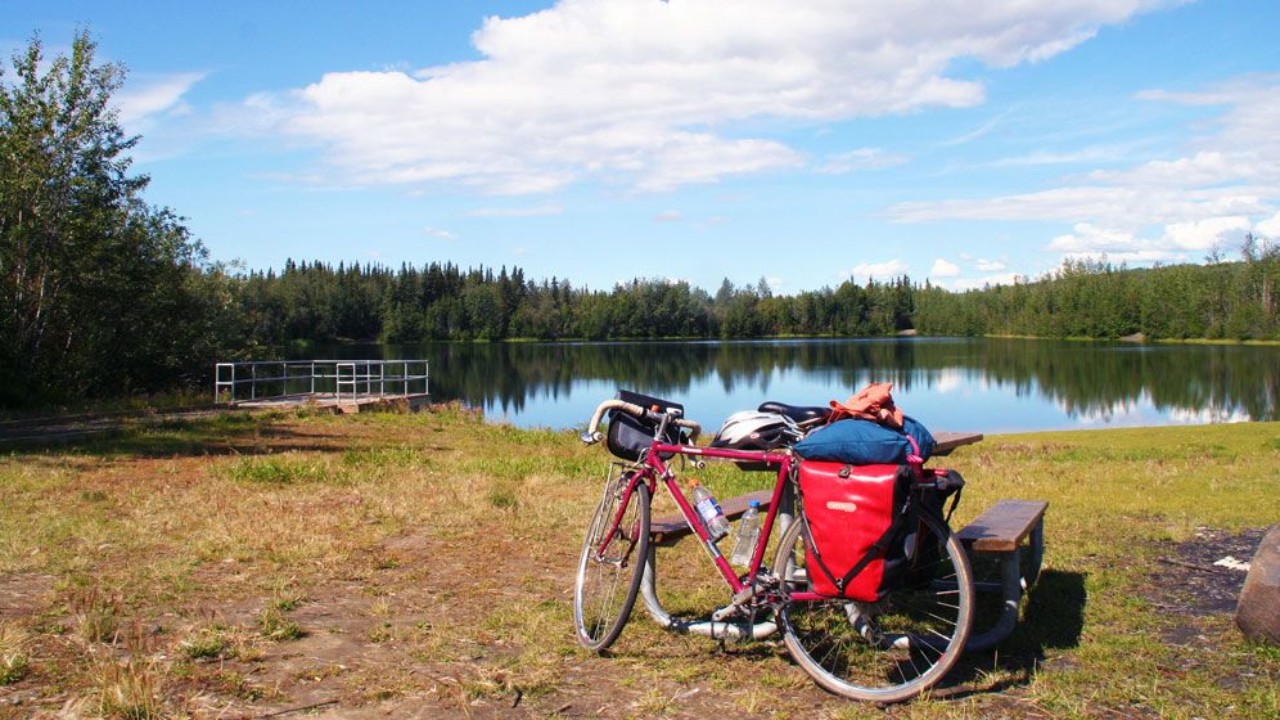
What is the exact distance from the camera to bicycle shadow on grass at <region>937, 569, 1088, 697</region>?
12.5ft

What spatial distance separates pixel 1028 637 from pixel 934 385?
48.2 meters

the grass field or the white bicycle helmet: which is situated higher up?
the white bicycle helmet

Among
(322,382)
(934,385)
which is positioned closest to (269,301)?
(322,382)

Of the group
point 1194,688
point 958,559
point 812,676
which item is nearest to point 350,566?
point 812,676

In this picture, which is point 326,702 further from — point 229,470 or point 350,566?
point 229,470

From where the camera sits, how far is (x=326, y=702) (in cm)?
355

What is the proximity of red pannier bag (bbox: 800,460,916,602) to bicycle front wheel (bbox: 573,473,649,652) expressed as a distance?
2.83 feet

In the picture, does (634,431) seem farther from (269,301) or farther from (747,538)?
(269,301)

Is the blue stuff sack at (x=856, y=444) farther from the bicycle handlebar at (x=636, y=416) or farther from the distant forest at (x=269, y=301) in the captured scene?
the distant forest at (x=269, y=301)

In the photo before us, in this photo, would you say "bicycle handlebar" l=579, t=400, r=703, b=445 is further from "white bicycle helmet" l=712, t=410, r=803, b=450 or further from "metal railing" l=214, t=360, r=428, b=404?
"metal railing" l=214, t=360, r=428, b=404

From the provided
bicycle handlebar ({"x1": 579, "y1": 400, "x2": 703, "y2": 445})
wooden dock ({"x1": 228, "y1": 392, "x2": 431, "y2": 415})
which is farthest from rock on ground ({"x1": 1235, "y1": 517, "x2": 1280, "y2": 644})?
wooden dock ({"x1": 228, "y1": 392, "x2": 431, "y2": 415})

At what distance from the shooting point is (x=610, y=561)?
175 inches

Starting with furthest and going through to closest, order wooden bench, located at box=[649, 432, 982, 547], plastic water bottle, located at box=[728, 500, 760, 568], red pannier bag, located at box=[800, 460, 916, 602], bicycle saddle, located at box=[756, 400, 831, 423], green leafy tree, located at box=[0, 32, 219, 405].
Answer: green leafy tree, located at box=[0, 32, 219, 405] → wooden bench, located at box=[649, 432, 982, 547] → bicycle saddle, located at box=[756, 400, 831, 423] → plastic water bottle, located at box=[728, 500, 760, 568] → red pannier bag, located at box=[800, 460, 916, 602]

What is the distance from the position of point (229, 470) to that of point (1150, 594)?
8.57 m
